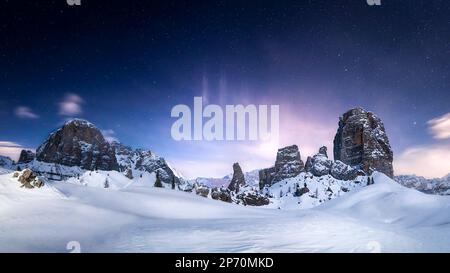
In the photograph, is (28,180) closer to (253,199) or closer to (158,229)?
(158,229)

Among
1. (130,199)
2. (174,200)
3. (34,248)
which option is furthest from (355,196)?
(34,248)

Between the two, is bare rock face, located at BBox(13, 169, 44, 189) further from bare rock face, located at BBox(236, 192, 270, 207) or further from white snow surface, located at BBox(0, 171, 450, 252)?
bare rock face, located at BBox(236, 192, 270, 207)

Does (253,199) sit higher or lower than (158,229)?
lower

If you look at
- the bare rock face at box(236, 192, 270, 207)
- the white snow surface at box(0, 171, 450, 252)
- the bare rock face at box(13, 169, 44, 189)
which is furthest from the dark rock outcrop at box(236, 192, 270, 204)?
the bare rock face at box(13, 169, 44, 189)

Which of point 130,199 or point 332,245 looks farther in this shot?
point 130,199

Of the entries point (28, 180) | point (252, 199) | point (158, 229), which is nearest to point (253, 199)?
point (252, 199)

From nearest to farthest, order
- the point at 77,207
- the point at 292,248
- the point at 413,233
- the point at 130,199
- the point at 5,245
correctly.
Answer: the point at 292,248, the point at 5,245, the point at 413,233, the point at 77,207, the point at 130,199

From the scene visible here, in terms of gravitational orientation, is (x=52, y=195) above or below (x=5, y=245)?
above

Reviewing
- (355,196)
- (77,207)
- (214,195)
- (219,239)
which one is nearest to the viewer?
(219,239)

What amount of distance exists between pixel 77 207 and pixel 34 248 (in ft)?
11.5

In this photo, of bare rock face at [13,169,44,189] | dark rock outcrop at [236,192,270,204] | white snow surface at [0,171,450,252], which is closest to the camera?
white snow surface at [0,171,450,252]

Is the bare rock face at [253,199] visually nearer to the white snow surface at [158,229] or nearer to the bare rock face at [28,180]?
the white snow surface at [158,229]

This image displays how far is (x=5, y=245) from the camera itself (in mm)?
6312
